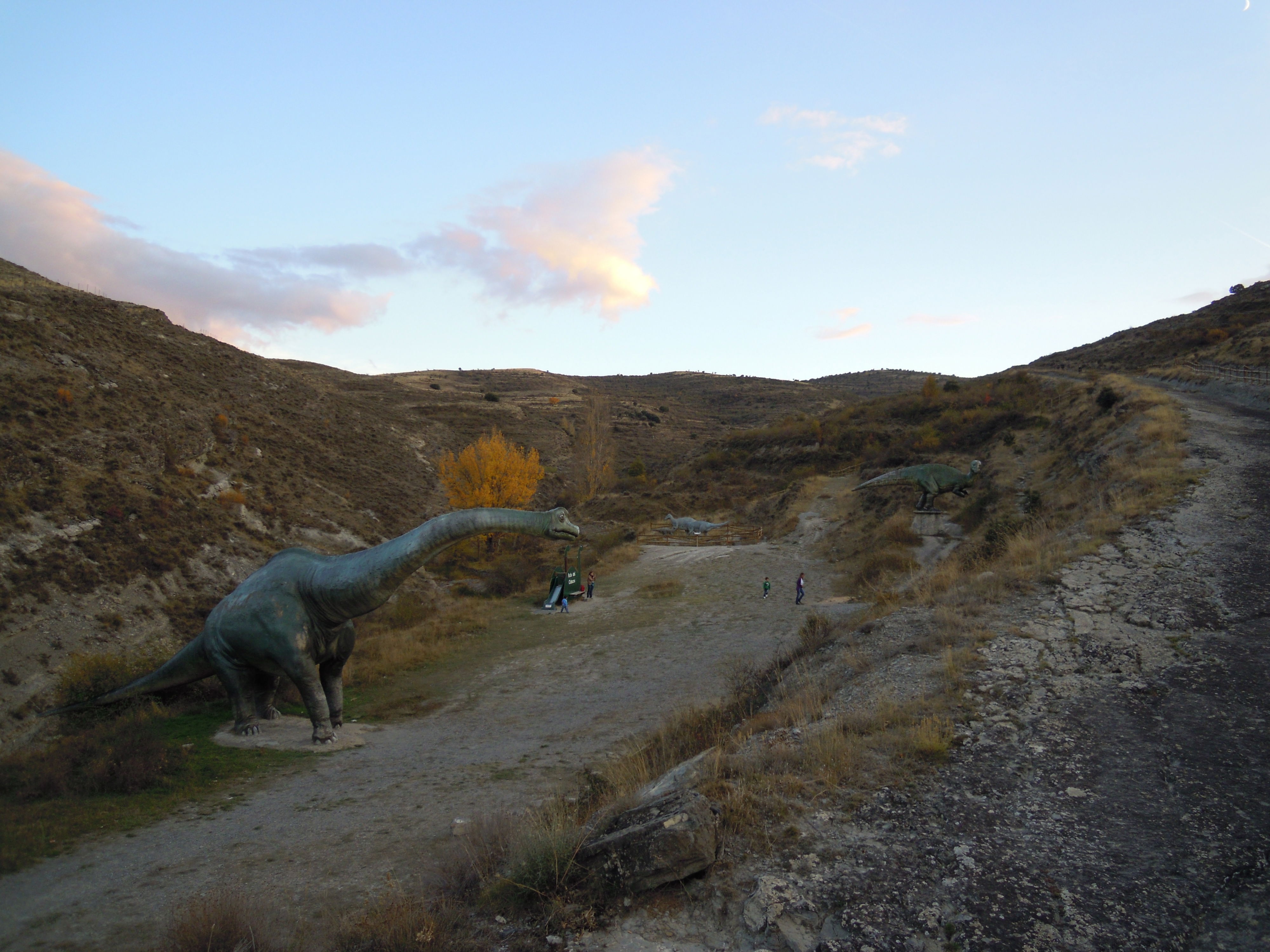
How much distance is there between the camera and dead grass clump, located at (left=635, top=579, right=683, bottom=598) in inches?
866

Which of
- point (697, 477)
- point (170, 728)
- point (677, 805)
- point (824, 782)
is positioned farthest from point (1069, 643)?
point (697, 477)

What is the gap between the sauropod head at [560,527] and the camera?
8.08m

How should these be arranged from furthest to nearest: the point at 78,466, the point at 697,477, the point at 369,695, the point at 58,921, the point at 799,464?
the point at 697,477 < the point at 799,464 < the point at 78,466 < the point at 369,695 < the point at 58,921

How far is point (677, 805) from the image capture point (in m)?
4.36

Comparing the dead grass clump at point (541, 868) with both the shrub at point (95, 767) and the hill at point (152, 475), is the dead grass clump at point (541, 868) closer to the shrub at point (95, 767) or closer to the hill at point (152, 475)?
the shrub at point (95, 767)

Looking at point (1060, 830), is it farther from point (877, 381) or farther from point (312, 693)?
point (877, 381)

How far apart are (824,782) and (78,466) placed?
23.3 meters

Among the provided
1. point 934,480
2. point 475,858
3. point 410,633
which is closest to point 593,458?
point 934,480

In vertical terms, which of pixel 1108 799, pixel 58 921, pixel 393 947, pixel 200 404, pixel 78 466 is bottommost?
pixel 58 921

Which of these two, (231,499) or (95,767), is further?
(231,499)

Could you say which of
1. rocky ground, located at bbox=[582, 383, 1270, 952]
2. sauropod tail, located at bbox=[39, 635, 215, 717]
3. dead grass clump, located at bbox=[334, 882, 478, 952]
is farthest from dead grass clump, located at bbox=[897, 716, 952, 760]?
sauropod tail, located at bbox=[39, 635, 215, 717]

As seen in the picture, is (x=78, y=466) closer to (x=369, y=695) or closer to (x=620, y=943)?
(x=369, y=695)

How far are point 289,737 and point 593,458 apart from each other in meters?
37.6

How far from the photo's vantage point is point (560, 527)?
320 inches
